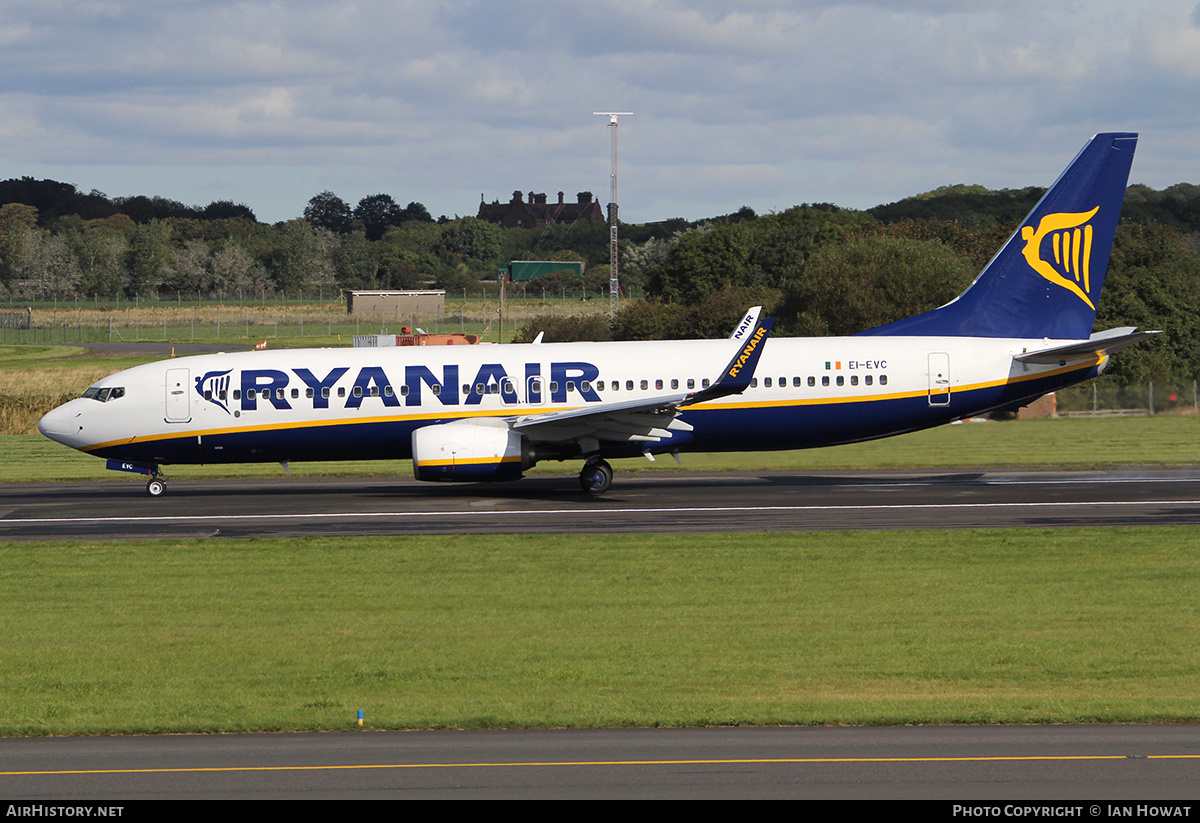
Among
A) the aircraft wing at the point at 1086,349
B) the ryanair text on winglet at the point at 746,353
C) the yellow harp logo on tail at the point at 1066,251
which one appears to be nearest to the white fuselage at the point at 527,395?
the aircraft wing at the point at 1086,349

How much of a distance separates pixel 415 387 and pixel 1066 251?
1901 centimetres

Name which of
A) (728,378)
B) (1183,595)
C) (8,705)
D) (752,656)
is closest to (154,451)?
(728,378)

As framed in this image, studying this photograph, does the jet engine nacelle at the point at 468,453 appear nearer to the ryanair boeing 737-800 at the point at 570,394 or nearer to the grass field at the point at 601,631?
the ryanair boeing 737-800 at the point at 570,394

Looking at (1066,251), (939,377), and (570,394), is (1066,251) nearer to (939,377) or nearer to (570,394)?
(939,377)

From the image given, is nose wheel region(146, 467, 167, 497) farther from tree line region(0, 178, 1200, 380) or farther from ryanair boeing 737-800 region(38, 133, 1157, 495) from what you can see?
tree line region(0, 178, 1200, 380)

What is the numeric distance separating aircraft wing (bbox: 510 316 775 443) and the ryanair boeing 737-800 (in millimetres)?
85

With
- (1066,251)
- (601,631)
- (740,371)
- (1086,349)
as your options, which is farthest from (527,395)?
(1066,251)

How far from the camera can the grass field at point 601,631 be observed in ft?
44.5

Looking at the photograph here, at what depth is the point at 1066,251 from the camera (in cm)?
3428

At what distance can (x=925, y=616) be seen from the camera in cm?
1806

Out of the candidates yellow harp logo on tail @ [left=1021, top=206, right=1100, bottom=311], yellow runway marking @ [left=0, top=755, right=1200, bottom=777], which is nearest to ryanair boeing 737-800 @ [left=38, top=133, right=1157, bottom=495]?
yellow harp logo on tail @ [left=1021, top=206, right=1100, bottom=311]

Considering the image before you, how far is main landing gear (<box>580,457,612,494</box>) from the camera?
106ft

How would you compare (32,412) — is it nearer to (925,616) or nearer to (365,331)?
(365,331)
